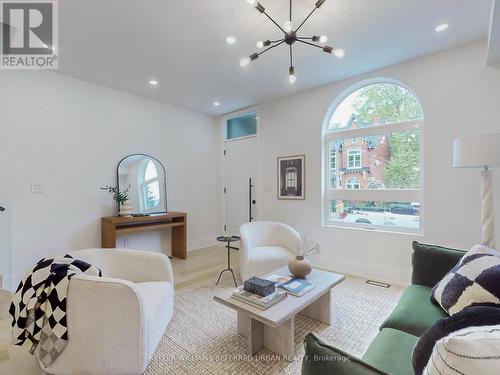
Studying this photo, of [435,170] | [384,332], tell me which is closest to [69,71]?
[384,332]

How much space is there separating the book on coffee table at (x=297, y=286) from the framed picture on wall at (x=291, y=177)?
200cm

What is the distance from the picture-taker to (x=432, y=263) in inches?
74.0

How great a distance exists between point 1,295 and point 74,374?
60.5 inches

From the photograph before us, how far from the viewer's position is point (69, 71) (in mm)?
3205

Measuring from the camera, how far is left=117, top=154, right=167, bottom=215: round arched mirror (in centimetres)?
395

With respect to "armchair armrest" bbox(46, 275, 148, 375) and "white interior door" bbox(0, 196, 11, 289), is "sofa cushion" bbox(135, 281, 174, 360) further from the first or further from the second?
"white interior door" bbox(0, 196, 11, 289)

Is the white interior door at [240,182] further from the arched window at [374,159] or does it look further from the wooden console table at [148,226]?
the arched window at [374,159]

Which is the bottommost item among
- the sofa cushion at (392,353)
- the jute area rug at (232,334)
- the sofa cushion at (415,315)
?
the jute area rug at (232,334)

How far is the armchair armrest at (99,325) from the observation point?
1420 millimetres

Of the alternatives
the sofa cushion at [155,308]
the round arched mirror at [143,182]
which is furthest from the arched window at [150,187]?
the sofa cushion at [155,308]

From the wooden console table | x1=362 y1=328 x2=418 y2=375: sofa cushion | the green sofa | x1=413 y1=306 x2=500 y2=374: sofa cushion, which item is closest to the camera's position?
the green sofa

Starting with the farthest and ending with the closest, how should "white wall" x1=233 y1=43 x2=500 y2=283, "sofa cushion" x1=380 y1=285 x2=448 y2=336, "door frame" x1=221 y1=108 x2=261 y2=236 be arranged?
"door frame" x1=221 y1=108 x2=261 y2=236 → "white wall" x1=233 y1=43 x2=500 y2=283 → "sofa cushion" x1=380 y1=285 x2=448 y2=336

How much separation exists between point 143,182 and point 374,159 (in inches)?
141
